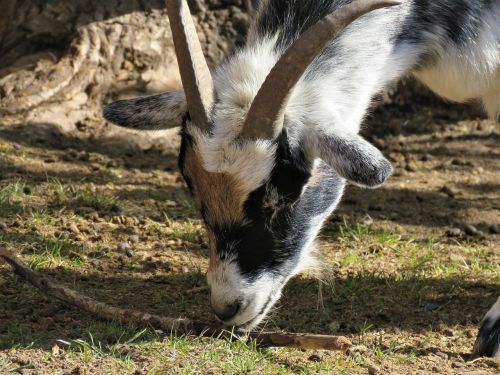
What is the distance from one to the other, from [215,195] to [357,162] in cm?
75

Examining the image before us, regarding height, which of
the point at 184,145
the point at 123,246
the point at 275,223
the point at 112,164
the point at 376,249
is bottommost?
the point at 112,164

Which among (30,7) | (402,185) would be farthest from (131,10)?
(402,185)

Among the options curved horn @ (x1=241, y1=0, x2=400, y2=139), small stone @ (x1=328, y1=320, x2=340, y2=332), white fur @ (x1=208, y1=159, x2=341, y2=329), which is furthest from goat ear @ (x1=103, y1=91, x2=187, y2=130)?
small stone @ (x1=328, y1=320, x2=340, y2=332)

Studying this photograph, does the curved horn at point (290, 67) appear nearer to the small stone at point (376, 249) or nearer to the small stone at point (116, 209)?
the small stone at point (376, 249)

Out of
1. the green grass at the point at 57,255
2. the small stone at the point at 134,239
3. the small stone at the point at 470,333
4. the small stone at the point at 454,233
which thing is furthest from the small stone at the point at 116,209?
the small stone at the point at 470,333

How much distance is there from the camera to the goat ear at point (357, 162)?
4762 millimetres

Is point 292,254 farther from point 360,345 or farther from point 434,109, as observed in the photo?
point 434,109

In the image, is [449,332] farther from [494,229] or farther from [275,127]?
[494,229]

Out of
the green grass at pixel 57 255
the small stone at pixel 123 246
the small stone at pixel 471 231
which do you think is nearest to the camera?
the green grass at pixel 57 255

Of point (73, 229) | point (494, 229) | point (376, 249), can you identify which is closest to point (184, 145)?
point (73, 229)

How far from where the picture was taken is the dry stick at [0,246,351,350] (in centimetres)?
495

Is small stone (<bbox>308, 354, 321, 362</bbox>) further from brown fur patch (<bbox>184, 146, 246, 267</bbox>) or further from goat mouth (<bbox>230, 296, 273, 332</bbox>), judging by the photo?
brown fur patch (<bbox>184, 146, 246, 267</bbox>)

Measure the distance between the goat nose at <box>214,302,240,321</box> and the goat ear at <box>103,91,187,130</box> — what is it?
3.44ft

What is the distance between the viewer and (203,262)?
6453 millimetres
